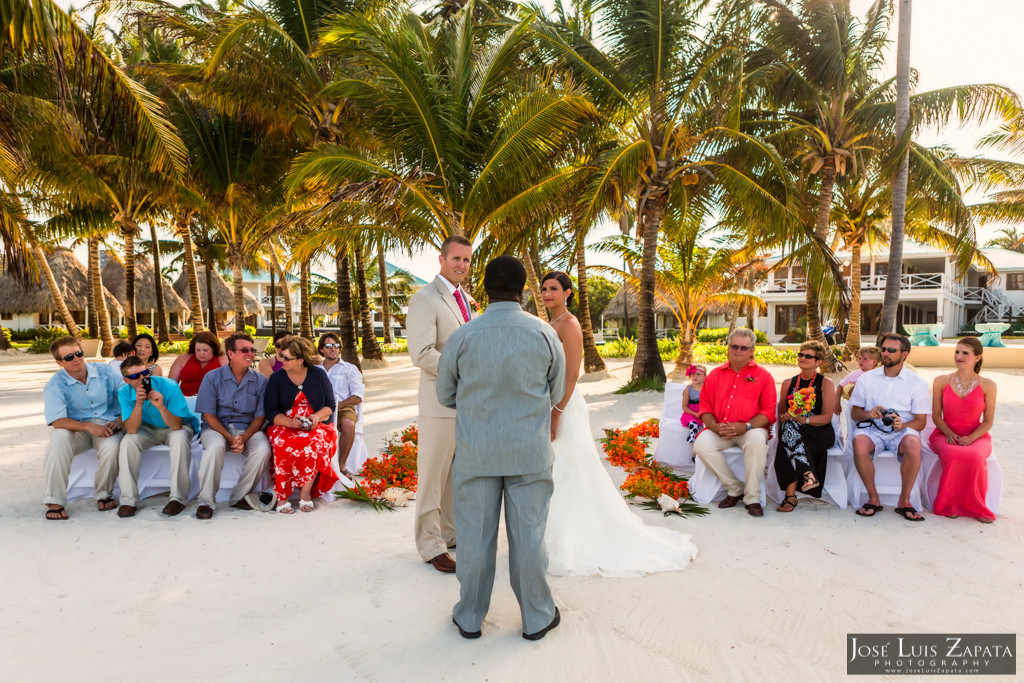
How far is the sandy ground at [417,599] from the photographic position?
2777mm

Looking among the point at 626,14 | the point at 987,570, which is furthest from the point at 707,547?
the point at 626,14

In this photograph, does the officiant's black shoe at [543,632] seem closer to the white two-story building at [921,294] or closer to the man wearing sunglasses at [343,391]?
the man wearing sunglasses at [343,391]

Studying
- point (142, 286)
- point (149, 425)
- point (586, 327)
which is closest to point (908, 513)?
point (149, 425)

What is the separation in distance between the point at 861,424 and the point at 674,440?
64.4 inches

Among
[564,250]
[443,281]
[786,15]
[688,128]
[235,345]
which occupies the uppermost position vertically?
[786,15]

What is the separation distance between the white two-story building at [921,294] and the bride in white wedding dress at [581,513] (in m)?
31.3

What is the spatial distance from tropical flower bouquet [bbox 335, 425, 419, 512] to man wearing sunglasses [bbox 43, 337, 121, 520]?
1840 millimetres

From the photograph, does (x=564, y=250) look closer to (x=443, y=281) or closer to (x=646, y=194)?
(x=646, y=194)

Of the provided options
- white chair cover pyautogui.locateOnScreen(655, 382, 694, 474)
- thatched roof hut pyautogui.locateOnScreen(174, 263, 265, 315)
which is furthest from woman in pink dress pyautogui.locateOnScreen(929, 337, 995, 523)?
thatched roof hut pyautogui.locateOnScreen(174, 263, 265, 315)

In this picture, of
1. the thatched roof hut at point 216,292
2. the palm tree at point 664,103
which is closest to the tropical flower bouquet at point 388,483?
the palm tree at point 664,103

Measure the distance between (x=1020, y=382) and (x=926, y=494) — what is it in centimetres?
1214

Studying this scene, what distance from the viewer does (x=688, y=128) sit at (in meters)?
11.2

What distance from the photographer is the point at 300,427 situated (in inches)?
197

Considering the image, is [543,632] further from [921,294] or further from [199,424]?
[921,294]
